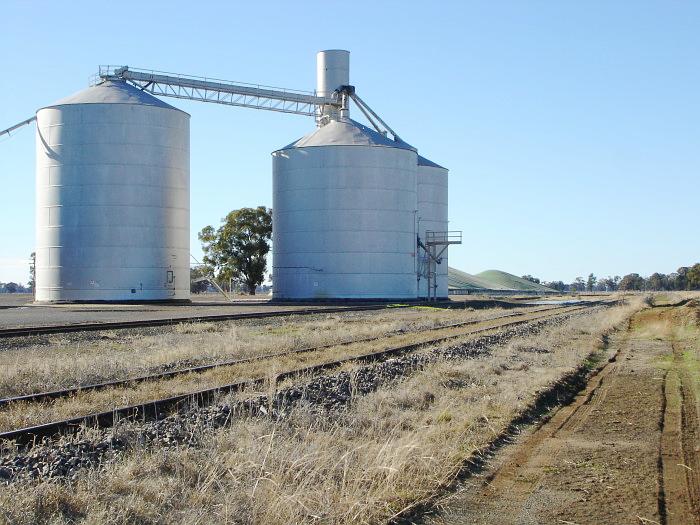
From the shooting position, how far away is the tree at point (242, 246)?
88.7 meters

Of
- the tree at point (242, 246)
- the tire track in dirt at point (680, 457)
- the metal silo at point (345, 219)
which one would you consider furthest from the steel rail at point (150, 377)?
the tree at point (242, 246)

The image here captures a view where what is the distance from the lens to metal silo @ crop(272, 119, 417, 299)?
60.6 m

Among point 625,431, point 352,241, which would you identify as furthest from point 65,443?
point 352,241

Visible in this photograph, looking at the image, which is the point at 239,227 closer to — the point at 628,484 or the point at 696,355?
the point at 696,355

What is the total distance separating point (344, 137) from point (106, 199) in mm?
18221

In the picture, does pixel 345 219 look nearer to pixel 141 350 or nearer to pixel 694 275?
pixel 141 350

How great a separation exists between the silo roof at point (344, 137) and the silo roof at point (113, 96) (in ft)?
35.6

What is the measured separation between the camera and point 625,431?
11.2 metres

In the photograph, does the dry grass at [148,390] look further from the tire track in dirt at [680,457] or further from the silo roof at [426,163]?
the silo roof at [426,163]

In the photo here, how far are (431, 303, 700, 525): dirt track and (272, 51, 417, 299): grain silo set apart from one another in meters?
45.1

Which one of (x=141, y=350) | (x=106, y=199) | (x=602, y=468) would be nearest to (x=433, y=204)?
(x=106, y=199)

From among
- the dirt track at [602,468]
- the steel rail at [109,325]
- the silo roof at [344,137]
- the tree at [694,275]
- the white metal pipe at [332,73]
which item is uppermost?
the white metal pipe at [332,73]

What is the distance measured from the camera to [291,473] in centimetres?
789

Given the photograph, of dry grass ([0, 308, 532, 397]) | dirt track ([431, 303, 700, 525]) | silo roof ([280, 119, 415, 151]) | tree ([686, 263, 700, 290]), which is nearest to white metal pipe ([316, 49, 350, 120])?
silo roof ([280, 119, 415, 151])
